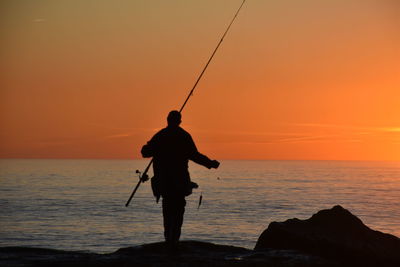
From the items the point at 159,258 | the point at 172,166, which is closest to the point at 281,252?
the point at 159,258

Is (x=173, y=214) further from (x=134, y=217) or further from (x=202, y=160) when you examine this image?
(x=134, y=217)

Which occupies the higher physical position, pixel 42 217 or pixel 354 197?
pixel 354 197

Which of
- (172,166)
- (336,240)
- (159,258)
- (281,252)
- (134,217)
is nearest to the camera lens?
(159,258)

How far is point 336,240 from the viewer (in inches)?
463

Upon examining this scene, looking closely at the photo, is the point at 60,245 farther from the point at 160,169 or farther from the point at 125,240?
the point at 160,169

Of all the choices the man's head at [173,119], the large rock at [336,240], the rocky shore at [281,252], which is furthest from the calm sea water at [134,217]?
the man's head at [173,119]


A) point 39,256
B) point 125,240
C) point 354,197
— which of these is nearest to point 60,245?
point 125,240

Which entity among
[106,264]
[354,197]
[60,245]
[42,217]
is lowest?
[106,264]

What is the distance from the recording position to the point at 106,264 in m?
8.70

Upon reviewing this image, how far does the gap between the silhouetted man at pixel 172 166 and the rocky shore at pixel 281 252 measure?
1.99 ft

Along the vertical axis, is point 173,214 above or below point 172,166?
below

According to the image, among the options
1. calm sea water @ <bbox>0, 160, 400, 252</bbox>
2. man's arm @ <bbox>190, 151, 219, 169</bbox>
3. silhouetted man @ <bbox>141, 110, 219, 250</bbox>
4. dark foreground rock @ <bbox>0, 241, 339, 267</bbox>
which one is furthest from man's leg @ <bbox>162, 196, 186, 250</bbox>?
calm sea water @ <bbox>0, 160, 400, 252</bbox>

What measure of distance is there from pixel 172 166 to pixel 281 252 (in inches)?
89.8

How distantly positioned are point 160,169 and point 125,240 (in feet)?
73.8
